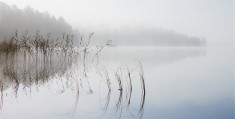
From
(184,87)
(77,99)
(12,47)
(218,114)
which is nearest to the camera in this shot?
(218,114)

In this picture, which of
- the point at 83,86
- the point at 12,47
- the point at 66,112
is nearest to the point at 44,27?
the point at 12,47

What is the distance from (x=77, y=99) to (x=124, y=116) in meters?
1.16

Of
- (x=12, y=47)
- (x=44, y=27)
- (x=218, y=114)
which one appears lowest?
(x=218, y=114)

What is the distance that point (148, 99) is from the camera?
5.42 m

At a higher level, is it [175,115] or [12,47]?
[12,47]

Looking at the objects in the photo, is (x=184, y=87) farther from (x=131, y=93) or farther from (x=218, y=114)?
(x=218, y=114)

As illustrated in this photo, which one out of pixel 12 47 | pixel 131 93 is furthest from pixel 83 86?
pixel 12 47

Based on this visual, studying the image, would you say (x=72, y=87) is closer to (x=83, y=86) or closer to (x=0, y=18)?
(x=83, y=86)

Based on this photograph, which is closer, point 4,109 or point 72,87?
point 4,109

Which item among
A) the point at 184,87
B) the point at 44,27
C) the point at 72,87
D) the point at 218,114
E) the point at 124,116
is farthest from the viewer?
the point at 44,27

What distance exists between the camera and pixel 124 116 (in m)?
4.29

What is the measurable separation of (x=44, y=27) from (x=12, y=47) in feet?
68.8

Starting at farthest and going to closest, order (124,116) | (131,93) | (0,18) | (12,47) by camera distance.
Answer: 1. (0,18)
2. (12,47)
3. (131,93)
4. (124,116)

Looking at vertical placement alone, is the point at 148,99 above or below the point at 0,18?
below
